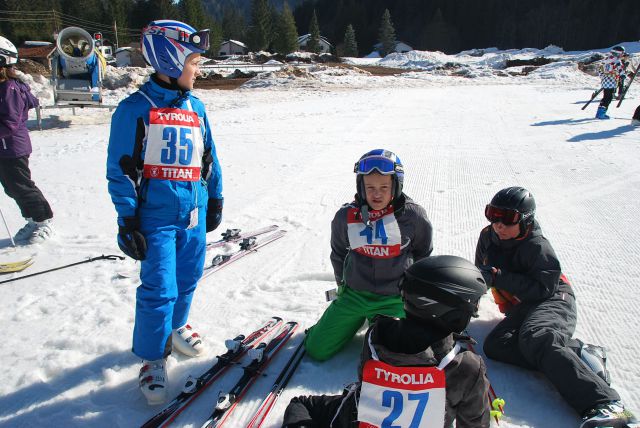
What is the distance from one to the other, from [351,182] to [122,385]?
14.8 feet

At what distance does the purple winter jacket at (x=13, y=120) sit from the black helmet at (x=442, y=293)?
4.53 metres

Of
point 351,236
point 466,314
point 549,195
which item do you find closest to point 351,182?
point 549,195

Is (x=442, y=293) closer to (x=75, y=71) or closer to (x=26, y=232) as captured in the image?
(x=26, y=232)

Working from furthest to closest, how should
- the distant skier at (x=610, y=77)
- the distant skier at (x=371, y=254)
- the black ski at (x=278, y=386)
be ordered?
the distant skier at (x=610, y=77), the distant skier at (x=371, y=254), the black ski at (x=278, y=386)

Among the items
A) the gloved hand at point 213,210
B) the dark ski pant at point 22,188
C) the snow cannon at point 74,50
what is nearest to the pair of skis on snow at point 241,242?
the gloved hand at point 213,210

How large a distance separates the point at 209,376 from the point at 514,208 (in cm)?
225

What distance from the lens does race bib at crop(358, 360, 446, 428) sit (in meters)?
1.65

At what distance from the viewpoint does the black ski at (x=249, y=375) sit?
243 cm

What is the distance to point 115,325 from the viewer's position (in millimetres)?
3252

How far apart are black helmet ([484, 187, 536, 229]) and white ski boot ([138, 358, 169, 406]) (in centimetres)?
235

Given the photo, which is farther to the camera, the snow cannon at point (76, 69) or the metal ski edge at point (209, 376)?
the snow cannon at point (76, 69)

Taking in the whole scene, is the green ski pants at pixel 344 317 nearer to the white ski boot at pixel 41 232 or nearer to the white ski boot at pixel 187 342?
the white ski boot at pixel 187 342

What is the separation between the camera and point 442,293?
1656mm

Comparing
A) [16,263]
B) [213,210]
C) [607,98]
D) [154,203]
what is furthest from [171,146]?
[607,98]
